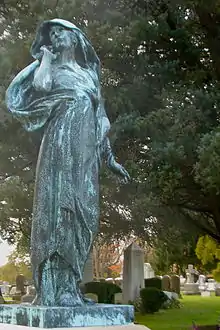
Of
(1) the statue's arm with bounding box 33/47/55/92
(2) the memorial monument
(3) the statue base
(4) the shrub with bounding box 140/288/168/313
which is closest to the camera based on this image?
(3) the statue base

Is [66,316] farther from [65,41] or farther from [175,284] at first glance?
[175,284]

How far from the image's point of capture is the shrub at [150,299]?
20.4m

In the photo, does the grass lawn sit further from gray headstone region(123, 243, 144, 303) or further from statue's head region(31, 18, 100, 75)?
statue's head region(31, 18, 100, 75)

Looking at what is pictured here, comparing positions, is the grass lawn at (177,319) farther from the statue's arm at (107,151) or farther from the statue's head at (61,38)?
the statue's head at (61,38)

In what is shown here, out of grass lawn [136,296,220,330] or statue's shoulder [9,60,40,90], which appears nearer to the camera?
statue's shoulder [9,60,40,90]

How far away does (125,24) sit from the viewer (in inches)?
530

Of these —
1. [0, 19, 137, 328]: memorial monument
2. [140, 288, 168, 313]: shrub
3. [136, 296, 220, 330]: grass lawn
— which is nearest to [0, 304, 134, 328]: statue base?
[0, 19, 137, 328]: memorial monument

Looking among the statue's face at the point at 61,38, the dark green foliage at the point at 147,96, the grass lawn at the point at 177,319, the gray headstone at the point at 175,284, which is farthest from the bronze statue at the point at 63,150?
the gray headstone at the point at 175,284

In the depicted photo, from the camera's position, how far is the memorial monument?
13.3 ft

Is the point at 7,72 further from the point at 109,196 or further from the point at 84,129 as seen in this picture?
the point at 84,129

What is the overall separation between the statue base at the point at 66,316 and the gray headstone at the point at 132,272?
1833cm

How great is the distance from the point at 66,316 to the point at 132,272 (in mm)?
19300

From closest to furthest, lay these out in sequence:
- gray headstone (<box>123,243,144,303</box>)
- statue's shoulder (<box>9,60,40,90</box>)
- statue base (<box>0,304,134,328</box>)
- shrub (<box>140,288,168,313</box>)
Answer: statue base (<box>0,304,134,328</box>) < statue's shoulder (<box>9,60,40,90</box>) < shrub (<box>140,288,168,313</box>) < gray headstone (<box>123,243,144,303</box>)

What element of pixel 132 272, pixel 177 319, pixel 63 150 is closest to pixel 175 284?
pixel 132 272
